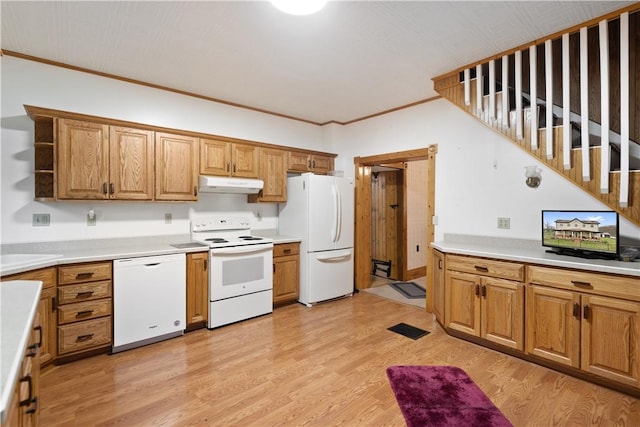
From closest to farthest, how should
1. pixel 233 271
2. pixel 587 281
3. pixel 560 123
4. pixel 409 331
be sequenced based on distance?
pixel 587 281 → pixel 560 123 → pixel 409 331 → pixel 233 271

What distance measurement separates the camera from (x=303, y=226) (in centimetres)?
418

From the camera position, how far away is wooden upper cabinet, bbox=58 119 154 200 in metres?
2.79

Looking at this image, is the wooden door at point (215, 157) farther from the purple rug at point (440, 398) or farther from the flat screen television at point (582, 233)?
the flat screen television at point (582, 233)

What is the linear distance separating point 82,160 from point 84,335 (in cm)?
154

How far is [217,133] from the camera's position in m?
3.95

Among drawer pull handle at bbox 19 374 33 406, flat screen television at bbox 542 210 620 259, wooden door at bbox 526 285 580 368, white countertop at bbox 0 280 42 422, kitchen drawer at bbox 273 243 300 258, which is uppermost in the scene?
flat screen television at bbox 542 210 620 259

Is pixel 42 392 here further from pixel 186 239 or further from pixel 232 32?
pixel 232 32

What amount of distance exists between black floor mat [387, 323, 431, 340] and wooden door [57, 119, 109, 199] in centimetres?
321

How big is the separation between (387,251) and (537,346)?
3267 mm

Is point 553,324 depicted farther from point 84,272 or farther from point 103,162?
point 103,162

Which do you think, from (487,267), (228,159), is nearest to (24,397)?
(228,159)

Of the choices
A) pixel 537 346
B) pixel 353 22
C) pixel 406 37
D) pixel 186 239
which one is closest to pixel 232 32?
pixel 353 22

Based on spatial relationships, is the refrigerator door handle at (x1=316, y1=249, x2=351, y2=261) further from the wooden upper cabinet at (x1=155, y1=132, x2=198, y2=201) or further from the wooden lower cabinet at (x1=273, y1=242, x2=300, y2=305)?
the wooden upper cabinet at (x1=155, y1=132, x2=198, y2=201)

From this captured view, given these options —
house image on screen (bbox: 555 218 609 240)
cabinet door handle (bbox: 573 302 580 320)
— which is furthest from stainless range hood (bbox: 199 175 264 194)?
cabinet door handle (bbox: 573 302 580 320)
